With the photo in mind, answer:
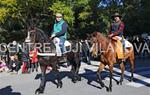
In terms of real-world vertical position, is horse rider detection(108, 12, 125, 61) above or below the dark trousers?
above

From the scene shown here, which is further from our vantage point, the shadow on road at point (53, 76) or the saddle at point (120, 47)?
the shadow on road at point (53, 76)

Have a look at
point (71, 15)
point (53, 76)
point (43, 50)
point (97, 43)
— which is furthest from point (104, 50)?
point (71, 15)

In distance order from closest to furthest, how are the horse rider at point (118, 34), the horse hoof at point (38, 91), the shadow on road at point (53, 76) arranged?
1. the horse hoof at point (38, 91)
2. the horse rider at point (118, 34)
3. the shadow on road at point (53, 76)

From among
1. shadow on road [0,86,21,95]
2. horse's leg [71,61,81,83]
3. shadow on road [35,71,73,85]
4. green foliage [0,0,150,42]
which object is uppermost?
green foliage [0,0,150,42]

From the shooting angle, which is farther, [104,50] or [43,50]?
[104,50]

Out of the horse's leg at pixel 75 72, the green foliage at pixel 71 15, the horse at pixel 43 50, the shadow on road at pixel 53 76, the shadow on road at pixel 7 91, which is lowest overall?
the shadow on road at pixel 7 91

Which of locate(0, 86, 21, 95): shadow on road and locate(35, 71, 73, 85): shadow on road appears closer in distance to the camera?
Result: locate(0, 86, 21, 95): shadow on road

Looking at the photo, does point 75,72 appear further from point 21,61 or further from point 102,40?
point 21,61

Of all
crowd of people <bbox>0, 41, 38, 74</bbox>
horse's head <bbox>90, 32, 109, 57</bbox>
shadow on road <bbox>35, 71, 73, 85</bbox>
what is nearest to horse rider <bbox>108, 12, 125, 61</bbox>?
horse's head <bbox>90, 32, 109, 57</bbox>

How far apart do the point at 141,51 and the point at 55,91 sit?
55.2 ft

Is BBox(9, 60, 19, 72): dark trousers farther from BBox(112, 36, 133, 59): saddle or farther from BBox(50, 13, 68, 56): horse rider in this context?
BBox(112, 36, 133, 59): saddle

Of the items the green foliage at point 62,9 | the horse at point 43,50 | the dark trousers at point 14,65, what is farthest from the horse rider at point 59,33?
the green foliage at point 62,9

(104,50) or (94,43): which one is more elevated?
(94,43)

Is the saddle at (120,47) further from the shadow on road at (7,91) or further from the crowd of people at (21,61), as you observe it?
the crowd of people at (21,61)
